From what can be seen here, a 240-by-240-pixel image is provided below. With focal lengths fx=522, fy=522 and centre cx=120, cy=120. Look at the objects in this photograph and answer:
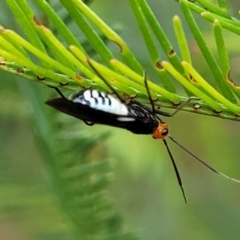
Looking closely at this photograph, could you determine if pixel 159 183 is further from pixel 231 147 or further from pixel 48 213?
pixel 48 213

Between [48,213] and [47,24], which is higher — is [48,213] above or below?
below

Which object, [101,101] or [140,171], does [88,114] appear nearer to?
[101,101]

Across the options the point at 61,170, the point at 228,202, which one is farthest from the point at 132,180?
the point at 61,170

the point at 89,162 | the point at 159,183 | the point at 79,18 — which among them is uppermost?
the point at 79,18

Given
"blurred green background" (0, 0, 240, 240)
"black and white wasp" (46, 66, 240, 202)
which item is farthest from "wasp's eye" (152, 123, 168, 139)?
"blurred green background" (0, 0, 240, 240)

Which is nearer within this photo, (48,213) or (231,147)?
(48,213)

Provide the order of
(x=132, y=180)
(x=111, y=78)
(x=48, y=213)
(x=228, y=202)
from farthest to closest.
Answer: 1. (x=228, y=202)
2. (x=132, y=180)
3. (x=48, y=213)
4. (x=111, y=78)

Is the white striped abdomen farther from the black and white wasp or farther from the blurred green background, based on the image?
the blurred green background
